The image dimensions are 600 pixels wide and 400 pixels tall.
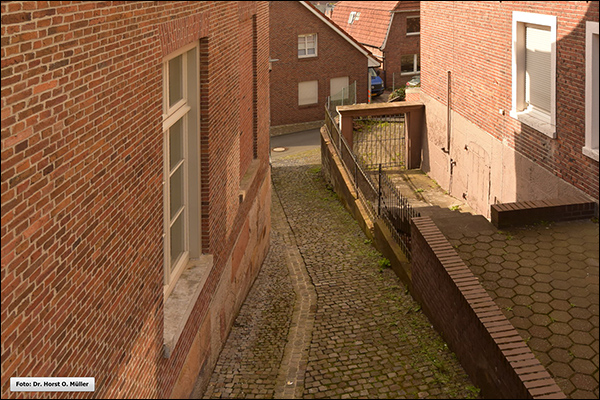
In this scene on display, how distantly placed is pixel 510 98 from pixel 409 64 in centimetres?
2645

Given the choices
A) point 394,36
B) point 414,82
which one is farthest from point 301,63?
point 394,36

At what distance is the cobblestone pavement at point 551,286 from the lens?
668 cm

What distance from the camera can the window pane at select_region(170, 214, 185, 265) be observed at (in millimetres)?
7285

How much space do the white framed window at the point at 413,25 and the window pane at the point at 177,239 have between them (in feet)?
110

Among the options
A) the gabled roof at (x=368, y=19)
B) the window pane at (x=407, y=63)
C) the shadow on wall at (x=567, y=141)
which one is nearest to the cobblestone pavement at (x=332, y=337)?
the shadow on wall at (x=567, y=141)

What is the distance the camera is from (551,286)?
327 inches

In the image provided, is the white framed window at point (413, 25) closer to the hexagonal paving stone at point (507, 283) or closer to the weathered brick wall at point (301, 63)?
the weathered brick wall at point (301, 63)

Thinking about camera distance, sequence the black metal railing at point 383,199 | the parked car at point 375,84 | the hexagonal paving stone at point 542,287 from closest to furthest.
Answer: the hexagonal paving stone at point 542,287 < the black metal railing at point 383,199 < the parked car at point 375,84

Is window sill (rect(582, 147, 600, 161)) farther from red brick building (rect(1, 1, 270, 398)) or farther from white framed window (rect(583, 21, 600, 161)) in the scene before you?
red brick building (rect(1, 1, 270, 398))

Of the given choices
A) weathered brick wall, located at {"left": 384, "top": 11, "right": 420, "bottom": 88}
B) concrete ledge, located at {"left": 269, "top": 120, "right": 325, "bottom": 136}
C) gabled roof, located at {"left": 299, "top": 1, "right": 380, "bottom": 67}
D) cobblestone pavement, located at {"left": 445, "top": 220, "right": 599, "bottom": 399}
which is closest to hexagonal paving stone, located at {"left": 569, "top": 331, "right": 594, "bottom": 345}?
cobblestone pavement, located at {"left": 445, "top": 220, "right": 599, "bottom": 399}

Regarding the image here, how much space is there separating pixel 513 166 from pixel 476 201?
2596mm

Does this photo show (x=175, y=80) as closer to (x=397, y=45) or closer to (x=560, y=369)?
(x=560, y=369)

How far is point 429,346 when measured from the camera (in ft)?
28.3

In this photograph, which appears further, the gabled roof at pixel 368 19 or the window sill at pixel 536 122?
the gabled roof at pixel 368 19
